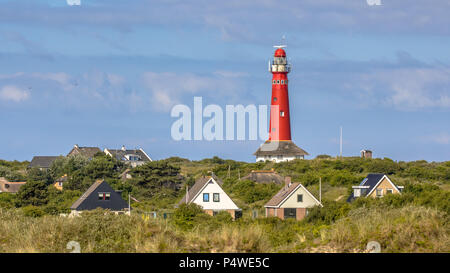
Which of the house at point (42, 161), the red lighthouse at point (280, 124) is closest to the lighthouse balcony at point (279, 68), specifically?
the red lighthouse at point (280, 124)

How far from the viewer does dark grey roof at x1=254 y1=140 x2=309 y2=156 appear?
87188 millimetres

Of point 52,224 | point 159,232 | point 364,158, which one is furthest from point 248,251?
point 364,158

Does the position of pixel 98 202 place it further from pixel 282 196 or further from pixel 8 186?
pixel 8 186

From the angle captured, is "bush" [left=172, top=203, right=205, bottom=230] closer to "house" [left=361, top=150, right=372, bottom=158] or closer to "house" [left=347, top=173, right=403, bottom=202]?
"house" [left=347, top=173, right=403, bottom=202]

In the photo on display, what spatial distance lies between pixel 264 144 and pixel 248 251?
73.9 m

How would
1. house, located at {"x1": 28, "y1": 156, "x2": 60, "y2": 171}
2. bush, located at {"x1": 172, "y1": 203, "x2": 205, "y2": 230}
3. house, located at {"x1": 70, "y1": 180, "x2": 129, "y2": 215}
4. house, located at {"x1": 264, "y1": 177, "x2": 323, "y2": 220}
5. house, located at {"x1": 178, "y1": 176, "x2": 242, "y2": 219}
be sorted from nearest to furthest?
bush, located at {"x1": 172, "y1": 203, "x2": 205, "y2": 230}, house, located at {"x1": 264, "y1": 177, "x2": 323, "y2": 220}, house, located at {"x1": 178, "y1": 176, "x2": 242, "y2": 219}, house, located at {"x1": 70, "y1": 180, "x2": 129, "y2": 215}, house, located at {"x1": 28, "y1": 156, "x2": 60, "y2": 171}

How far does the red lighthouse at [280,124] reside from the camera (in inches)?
3445

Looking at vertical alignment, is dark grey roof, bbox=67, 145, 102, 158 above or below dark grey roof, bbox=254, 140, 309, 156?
above

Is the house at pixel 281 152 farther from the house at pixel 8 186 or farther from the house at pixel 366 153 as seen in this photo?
the house at pixel 8 186

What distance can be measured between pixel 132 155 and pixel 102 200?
5842 centimetres

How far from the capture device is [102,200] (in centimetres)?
5425

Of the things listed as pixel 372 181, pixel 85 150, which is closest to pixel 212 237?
pixel 372 181

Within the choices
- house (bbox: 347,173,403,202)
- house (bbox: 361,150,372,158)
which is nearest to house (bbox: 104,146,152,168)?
house (bbox: 361,150,372,158)
